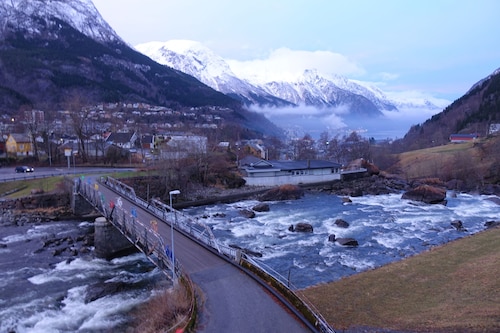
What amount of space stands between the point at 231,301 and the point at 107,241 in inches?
633

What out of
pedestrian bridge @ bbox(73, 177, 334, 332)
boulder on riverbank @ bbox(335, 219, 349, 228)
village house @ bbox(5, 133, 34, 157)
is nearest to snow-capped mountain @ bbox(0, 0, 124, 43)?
village house @ bbox(5, 133, 34, 157)

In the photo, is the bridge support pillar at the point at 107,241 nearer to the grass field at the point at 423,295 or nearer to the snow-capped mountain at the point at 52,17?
the grass field at the point at 423,295

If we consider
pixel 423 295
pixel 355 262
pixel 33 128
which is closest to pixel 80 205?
pixel 355 262

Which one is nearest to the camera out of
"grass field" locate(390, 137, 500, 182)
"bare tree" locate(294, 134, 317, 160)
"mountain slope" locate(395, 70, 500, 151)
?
"grass field" locate(390, 137, 500, 182)

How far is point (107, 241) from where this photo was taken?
87.6ft

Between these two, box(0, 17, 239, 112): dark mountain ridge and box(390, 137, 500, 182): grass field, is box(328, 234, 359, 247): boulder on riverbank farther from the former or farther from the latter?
box(0, 17, 239, 112): dark mountain ridge

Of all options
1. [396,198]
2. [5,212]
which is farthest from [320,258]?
[5,212]

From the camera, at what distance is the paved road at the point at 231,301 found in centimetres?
1237

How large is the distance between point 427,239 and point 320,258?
35.7ft

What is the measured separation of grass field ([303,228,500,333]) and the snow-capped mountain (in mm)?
170537

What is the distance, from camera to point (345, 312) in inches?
635

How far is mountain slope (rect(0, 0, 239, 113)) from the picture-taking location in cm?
12475

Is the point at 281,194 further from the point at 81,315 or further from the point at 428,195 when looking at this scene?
the point at 81,315

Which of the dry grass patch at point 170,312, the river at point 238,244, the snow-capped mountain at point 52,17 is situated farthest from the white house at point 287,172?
→ the snow-capped mountain at point 52,17
